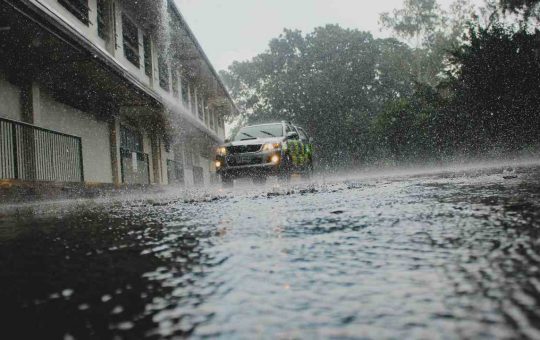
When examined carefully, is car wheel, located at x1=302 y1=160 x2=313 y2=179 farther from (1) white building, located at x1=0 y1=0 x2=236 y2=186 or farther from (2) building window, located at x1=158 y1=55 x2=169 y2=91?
(2) building window, located at x1=158 y1=55 x2=169 y2=91

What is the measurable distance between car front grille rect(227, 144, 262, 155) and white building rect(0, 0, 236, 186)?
232 centimetres

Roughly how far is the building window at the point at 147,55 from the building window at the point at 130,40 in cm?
112

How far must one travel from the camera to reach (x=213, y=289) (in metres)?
0.94

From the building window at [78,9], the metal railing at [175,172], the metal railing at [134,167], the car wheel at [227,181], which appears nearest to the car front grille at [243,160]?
the car wheel at [227,181]

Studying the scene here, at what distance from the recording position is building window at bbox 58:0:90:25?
10508 millimetres

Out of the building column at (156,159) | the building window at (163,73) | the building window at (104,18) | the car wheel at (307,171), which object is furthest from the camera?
the building window at (163,73)

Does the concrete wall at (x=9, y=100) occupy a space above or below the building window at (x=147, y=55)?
below

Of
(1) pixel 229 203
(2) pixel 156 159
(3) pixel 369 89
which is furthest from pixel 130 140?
(3) pixel 369 89

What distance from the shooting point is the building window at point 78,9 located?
1051 cm

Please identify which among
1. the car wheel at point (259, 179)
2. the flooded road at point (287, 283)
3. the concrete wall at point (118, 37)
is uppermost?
the concrete wall at point (118, 37)

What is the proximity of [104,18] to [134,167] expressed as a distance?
4.40 meters

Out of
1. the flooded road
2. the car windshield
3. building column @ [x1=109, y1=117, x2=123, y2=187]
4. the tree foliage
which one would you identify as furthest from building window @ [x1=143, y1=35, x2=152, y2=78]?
the flooded road

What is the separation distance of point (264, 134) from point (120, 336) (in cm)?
1145

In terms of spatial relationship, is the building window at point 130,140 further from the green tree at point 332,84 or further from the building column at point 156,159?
the green tree at point 332,84
